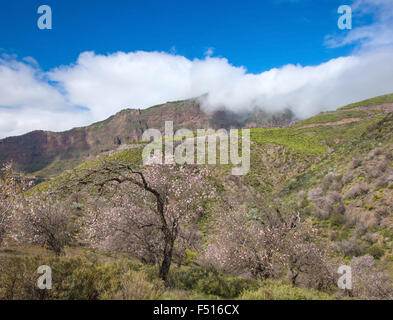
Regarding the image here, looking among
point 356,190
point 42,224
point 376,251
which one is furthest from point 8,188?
point 356,190

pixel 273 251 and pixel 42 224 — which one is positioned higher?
pixel 273 251

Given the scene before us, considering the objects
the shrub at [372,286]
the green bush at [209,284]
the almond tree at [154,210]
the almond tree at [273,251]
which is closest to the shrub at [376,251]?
the shrub at [372,286]

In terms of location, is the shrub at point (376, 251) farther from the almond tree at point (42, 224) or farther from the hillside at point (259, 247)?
the almond tree at point (42, 224)

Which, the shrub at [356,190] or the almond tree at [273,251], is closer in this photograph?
the almond tree at [273,251]

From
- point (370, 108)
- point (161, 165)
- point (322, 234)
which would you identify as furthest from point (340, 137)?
point (161, 165)

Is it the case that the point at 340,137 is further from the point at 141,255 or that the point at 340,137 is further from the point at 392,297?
the point at 141,255

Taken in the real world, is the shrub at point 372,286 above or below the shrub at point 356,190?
below

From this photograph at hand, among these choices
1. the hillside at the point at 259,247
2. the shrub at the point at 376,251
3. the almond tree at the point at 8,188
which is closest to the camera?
the hillside at the point at 259,247

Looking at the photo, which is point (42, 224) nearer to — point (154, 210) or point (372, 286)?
point (154, 210)

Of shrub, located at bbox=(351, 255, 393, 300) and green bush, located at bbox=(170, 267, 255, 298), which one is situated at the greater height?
green bush, located at bbox=(170, 267, 255, 298)

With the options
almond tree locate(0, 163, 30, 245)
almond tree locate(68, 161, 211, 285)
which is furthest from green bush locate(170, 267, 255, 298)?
almond tree locate(0, 163, 30, 245)

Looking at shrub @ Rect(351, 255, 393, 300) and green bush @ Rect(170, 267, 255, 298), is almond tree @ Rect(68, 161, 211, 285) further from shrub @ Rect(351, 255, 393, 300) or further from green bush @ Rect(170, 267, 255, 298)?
shrub @ Rect(351, 255, 393, 300)
